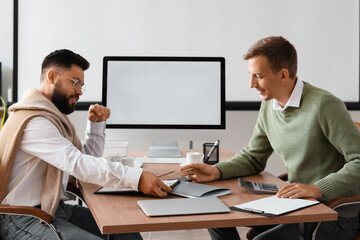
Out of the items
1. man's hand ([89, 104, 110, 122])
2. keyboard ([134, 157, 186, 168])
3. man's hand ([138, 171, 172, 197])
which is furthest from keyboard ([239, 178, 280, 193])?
man's hand ([89, 104, 110, 122])

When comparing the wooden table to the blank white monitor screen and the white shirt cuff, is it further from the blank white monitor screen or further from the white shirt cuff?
the blank white monitor screen

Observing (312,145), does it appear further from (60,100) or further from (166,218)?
(60,100)

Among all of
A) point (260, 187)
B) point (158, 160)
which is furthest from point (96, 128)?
point (260, 187)

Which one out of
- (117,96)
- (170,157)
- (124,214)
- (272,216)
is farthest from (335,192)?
(117,96)

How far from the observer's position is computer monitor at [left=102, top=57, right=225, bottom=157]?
7.66 ft

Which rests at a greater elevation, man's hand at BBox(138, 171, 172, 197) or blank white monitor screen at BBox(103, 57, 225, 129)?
blank white monitor screen at BBox(103, 57, 225, 129)

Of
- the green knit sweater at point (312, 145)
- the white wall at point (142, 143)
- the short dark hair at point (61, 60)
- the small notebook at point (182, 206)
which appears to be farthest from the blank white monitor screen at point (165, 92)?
the small notebook at point (182, 206)

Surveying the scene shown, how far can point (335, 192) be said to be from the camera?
153cm

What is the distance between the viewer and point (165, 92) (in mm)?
2359

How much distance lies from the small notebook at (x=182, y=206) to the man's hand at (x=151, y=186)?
6 centimetres

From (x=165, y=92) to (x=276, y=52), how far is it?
74 cm

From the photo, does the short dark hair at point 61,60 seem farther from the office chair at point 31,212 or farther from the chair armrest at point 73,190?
the office chair at point 31,212

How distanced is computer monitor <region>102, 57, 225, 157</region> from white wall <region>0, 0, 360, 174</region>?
859 millimetres

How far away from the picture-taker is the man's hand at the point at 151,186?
145 cm
